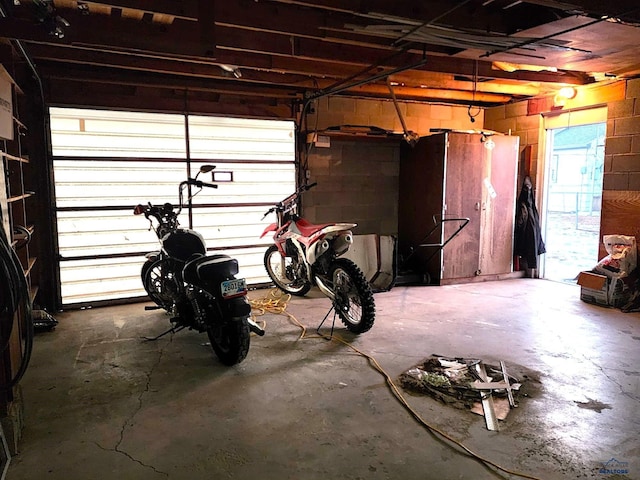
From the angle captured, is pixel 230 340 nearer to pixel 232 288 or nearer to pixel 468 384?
pixel 232 288

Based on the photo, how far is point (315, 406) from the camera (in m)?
2.68

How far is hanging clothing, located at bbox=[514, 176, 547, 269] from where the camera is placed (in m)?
6.17

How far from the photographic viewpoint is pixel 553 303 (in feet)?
16.3

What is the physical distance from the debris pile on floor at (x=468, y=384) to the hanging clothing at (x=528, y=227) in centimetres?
344

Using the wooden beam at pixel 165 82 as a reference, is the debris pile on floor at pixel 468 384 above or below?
below

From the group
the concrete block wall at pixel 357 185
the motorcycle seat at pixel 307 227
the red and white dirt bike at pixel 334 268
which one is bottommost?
the red and white dirt bike at pixel 334 268

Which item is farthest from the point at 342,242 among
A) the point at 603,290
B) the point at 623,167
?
the point at 623,167

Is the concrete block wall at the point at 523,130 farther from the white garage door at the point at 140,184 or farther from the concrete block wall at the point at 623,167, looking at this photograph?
the white garage door at the point at 140,184

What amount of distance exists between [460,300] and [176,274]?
3.05 metres

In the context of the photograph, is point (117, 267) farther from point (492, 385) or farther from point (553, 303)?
point (553, 303)

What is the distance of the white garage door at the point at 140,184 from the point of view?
4883mm

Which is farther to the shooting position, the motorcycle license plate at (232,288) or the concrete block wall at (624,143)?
the concrete block wall at (624,143)
